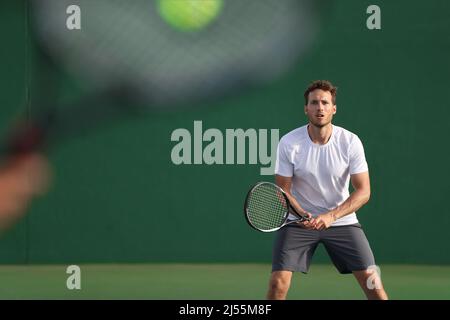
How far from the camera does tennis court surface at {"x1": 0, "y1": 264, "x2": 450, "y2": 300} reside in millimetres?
7352

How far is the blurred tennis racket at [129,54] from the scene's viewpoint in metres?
8.84

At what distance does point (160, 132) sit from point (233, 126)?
24.8 inches

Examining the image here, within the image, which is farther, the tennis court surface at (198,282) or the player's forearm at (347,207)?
the tennis court surface at (198,282)

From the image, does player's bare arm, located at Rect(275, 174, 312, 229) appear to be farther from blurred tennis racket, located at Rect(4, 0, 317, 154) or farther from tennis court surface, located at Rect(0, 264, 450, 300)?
blurred tennis racket, located at Rect(4, 0, 317, 154)

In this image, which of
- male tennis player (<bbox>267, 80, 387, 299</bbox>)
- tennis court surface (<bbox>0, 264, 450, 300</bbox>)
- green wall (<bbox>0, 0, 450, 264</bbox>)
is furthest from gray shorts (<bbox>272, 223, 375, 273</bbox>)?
green wall (<bbox>0, 0, 450, 264</bbox>)

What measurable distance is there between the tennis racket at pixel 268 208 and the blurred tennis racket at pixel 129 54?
341 cm

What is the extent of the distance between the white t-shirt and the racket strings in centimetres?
11

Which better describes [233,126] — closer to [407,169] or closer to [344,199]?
[407,169]

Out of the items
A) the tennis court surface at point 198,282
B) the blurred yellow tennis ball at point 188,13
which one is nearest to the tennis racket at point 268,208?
the tennis court surface at point 198,282

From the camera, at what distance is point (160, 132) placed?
8953 mm

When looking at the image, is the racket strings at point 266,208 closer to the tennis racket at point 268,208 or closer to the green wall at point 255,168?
the tennis racket at point 268,208

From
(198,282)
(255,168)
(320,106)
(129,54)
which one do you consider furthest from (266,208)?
(129,54)

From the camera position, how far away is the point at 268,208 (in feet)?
18.2
